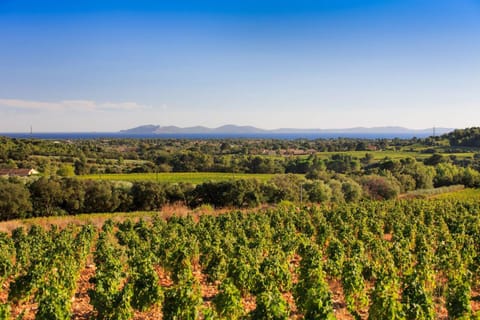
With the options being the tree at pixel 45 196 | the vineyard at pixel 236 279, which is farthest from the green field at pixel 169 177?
the vineyard at pixel 236 279

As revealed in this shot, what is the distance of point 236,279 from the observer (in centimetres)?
1282

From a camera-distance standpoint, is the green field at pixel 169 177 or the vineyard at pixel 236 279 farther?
the green field at pixel 169 177

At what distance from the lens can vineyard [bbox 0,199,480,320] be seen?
9.80m

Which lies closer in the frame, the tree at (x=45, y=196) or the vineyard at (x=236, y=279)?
the vineyard at (x=236, y=279)

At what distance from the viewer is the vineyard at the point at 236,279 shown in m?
9.80

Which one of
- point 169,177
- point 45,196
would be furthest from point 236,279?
point 169,177

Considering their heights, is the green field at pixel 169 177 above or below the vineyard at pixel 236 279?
below

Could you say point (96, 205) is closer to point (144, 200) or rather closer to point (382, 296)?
point (144, 200)

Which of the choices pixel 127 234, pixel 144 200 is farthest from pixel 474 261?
pixel 144 200

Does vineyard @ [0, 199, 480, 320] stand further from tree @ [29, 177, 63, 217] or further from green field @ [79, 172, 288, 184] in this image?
green field @ [79, 172, 288, 184]

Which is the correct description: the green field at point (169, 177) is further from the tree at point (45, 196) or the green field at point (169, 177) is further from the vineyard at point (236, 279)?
the vineyard at point (236, 279)

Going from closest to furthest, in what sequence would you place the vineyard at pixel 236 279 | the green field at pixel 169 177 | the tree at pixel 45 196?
the vineyard at pixel 236 279
the tree at pixel 45 196
the green field at pixel 169 177

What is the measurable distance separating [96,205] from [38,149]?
6179 cm

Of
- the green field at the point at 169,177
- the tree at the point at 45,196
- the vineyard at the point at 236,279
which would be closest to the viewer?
the vineyard at the point at 236,279
